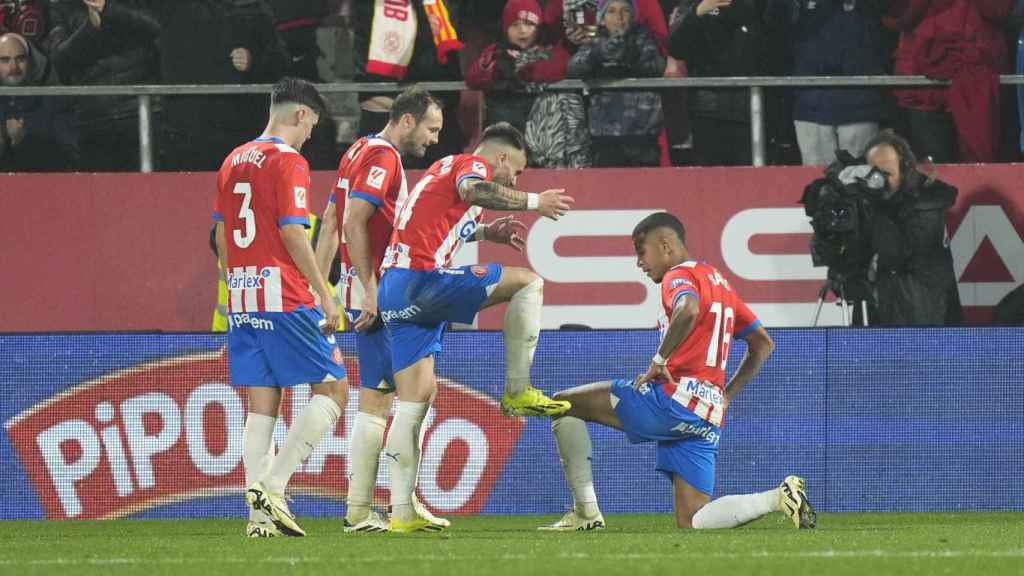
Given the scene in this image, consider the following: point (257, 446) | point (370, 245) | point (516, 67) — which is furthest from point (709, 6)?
point (257, 446)

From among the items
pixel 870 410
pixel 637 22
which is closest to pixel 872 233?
pixel 870 410

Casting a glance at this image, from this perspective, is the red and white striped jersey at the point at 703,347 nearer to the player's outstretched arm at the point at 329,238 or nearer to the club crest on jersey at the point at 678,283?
the club crest on jersey at the point at 678,283

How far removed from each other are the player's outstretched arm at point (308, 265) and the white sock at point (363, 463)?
82cm

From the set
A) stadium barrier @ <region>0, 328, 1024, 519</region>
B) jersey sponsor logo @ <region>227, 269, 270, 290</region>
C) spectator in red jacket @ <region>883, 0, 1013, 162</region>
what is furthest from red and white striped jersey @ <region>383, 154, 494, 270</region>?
spectator in red jacket @ <region>883, 0, 1013, 162</region>

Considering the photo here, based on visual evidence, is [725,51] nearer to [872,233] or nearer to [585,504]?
[872,233]

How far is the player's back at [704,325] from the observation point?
952 cm

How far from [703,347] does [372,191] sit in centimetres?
194

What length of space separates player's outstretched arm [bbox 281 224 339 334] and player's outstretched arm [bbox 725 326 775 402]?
2.38m

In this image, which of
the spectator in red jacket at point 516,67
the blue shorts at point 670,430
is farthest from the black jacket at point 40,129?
the blue shorts at point 670,430

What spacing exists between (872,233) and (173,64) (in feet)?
16.7

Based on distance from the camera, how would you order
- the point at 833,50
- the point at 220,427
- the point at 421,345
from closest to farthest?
the point at 421,345
the point at 220,427
the point at 833,50

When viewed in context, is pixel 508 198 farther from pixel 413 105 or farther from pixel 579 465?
pixel 579 465

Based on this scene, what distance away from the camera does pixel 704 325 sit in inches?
378

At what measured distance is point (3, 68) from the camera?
1316 cm
